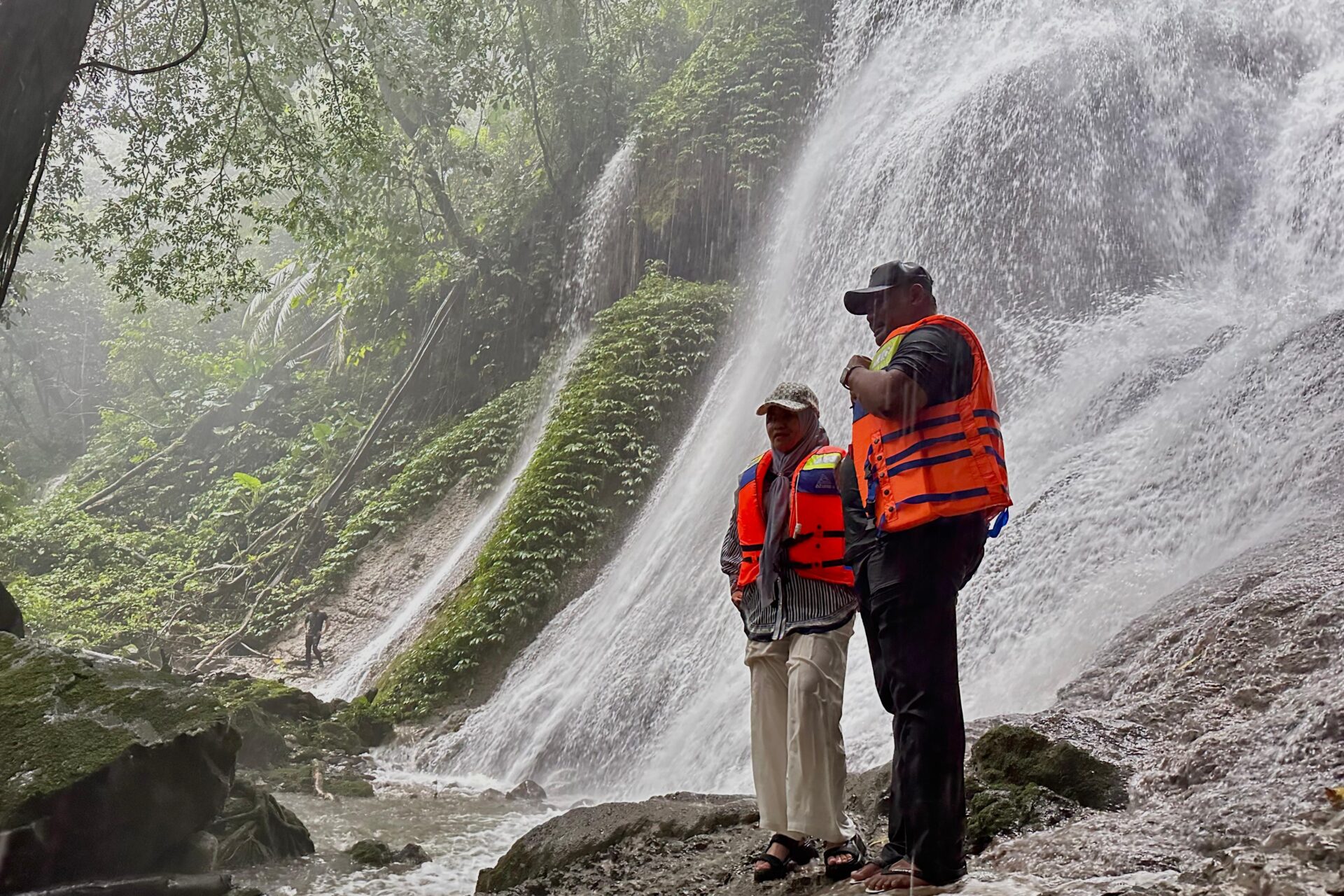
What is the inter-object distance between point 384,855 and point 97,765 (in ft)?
5.73

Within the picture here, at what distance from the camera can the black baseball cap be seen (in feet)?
10.2

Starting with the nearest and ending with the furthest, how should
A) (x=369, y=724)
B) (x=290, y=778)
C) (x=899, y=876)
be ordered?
(x=899, y=876), (x=290, y=778), (x=369, y=724)

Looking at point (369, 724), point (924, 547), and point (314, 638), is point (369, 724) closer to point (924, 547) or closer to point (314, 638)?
point (314, 638)

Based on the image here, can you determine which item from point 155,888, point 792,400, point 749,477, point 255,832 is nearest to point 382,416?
point 255,832

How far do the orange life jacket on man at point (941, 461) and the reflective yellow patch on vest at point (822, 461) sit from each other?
0.40 meters

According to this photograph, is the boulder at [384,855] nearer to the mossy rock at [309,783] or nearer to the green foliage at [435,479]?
the mossy rock at [309,783]

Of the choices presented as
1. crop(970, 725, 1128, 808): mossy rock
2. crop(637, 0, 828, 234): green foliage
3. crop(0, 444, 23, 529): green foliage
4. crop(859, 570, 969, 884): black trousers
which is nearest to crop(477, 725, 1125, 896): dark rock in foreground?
crop(970, 725, 1128, 808): mossy rock

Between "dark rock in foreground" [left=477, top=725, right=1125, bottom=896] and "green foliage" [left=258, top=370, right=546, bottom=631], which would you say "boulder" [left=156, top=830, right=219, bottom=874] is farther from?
"green foliage" [left=258, top=370, right=546, bottom=631]

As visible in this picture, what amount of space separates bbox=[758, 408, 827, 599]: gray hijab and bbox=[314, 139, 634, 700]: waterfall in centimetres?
1024

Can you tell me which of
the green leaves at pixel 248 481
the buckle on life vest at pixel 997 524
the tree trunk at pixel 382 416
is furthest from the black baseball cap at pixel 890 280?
the green leaves at pixel 248 481

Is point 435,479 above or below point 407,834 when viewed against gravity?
above

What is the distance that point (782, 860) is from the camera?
330 cm

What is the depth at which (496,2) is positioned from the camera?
19453 millimetres

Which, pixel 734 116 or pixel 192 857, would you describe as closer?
pixel 192 857
